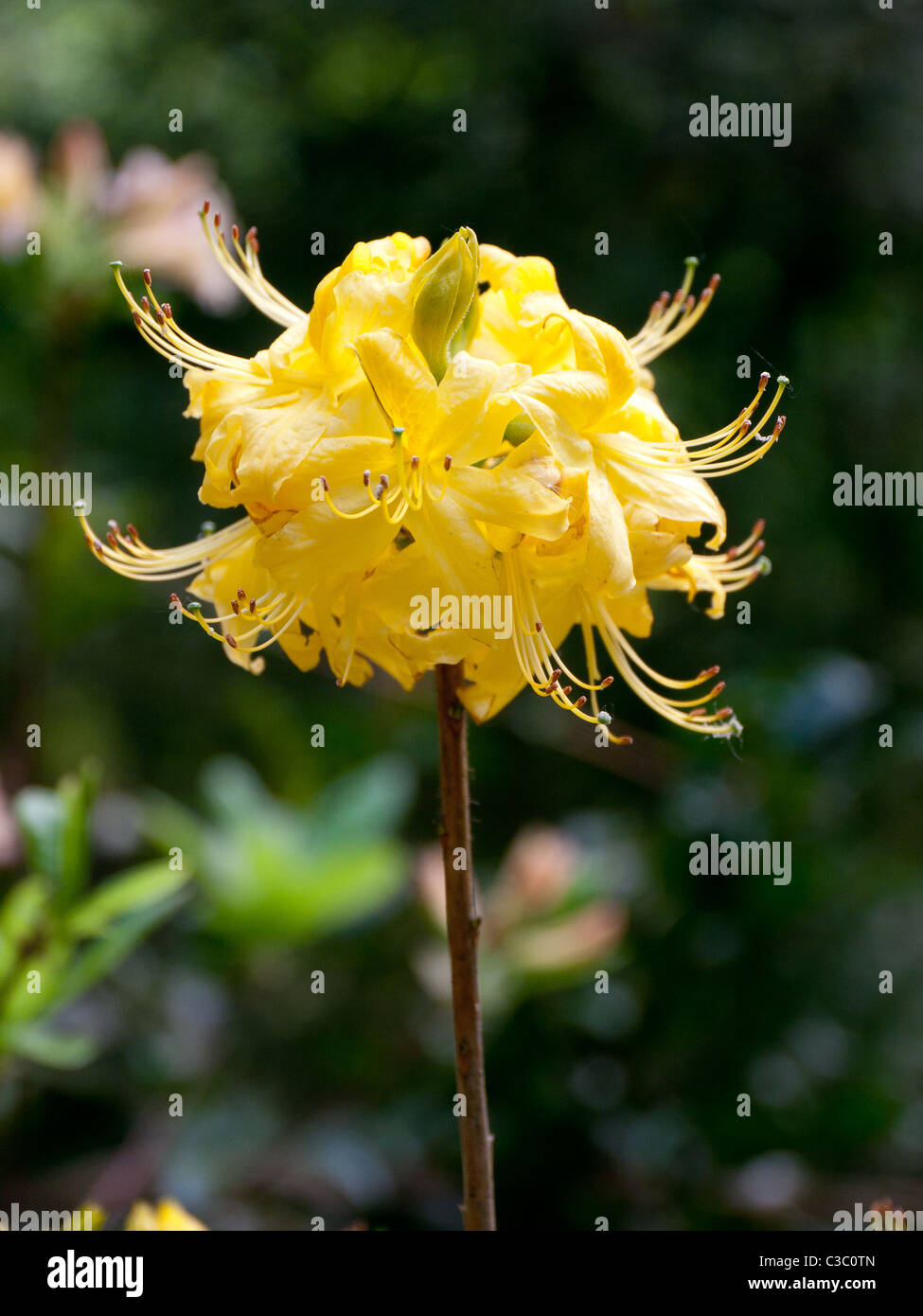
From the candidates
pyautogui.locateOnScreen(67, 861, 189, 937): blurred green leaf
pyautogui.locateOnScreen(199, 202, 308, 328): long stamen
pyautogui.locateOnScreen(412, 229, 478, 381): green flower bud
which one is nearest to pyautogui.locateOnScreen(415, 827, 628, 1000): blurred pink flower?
pyautogui.locateOnScreen(67, 861, 189, 937): blurred green leaf

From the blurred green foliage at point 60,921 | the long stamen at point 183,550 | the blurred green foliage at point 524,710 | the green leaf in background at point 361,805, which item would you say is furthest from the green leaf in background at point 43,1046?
the green leaf in background at point 361,805

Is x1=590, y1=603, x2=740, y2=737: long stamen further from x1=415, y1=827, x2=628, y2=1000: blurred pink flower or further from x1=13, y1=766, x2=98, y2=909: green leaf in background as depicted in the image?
x1=415, y1=827, x2=628, y2=1000: blurred pink flower

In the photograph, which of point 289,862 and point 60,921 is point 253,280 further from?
point 289,862
